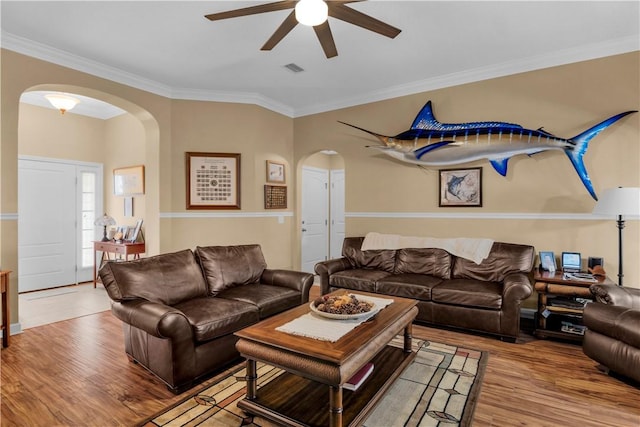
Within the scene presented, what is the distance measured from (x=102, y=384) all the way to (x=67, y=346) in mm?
995

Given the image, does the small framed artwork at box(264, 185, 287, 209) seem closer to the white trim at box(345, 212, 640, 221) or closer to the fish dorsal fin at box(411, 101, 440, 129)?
the white trim at box(345, 212, 640, 221)

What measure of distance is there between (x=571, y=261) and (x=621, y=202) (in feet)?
2.67

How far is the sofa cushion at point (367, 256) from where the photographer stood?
4312 millimetres

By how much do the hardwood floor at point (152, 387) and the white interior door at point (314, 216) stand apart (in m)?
3.59

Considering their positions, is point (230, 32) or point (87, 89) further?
point (87, 89)

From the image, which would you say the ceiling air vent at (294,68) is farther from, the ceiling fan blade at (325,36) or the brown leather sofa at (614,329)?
A: the brown leather sofa at (614,329)

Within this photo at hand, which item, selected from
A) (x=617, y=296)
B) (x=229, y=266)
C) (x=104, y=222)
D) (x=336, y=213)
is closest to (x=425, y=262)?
(x=617, y=296)

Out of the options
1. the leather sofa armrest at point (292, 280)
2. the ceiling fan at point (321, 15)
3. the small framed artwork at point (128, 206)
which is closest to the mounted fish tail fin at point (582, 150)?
the ceiling fan at point (321, 15)

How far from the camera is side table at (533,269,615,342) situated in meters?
3.07

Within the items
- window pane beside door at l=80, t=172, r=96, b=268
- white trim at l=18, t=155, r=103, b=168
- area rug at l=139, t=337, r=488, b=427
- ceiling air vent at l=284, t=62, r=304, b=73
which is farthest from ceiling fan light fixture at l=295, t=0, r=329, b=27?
window pane beside door at l=80, t=172, r=96, b=268

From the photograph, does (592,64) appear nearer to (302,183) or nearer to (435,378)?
(435,378)

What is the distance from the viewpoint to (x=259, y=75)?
14.1 feet

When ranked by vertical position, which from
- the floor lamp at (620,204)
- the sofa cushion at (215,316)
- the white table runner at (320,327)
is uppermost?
the floor lamp at (620,204)

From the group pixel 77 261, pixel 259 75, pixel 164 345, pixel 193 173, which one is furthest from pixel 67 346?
pixel 259 75
